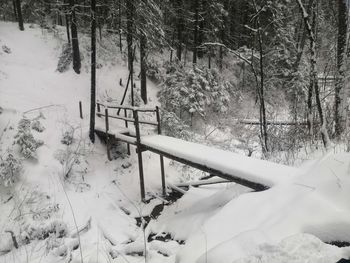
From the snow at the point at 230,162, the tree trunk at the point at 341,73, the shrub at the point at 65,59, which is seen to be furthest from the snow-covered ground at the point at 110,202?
the tree trunk at the point at 341,73

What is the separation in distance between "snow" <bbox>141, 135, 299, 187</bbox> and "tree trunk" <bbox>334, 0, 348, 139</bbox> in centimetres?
322

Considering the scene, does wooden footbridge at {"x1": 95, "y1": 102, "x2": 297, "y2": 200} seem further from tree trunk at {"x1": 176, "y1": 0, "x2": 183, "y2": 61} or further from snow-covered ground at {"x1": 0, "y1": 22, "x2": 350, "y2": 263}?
tree trunk at {"x1": 176, "y1": 0, "x2": 183, "y2": 61}

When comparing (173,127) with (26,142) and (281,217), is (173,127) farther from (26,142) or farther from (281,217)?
(281,217)

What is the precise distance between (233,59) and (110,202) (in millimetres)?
19516

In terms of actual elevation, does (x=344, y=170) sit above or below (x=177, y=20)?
below

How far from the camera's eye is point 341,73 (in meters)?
8.39

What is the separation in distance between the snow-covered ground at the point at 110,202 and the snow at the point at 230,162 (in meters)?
0.39

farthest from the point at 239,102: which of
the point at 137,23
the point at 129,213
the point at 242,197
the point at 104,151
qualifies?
the point at 242,197

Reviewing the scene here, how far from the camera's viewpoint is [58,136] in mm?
11305

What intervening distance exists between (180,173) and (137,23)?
6.30m

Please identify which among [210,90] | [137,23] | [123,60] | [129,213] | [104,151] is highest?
[137,23]

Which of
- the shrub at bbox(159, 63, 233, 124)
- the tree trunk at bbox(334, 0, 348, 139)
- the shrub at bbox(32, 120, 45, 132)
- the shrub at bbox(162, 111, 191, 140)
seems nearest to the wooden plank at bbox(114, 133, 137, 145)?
the shrub at bbox(32, 120, 45, 132)

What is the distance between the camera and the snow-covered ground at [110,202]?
303cm

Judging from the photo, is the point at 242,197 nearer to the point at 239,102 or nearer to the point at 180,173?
the point at 180,173
